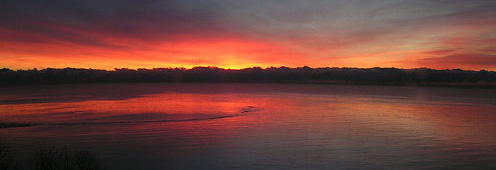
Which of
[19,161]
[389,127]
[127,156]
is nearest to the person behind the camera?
[19,161]

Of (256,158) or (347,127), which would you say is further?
(347,127)

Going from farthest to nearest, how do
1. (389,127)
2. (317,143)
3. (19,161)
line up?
(389,127)
(317,143)
(19,161)

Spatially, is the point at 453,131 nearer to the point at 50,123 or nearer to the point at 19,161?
the point at 19,161

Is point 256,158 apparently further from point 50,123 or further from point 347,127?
point 50,123

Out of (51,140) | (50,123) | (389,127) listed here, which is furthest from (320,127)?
(50,123)

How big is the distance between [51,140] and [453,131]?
2256cm

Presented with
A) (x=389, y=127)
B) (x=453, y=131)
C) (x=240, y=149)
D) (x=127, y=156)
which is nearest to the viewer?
(x=127, y=156)

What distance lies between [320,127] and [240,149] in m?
8.20

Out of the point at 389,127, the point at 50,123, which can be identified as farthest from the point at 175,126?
the point at 389,127

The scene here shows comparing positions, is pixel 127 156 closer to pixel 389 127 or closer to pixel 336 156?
pixel 336 156

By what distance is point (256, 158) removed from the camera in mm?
12477

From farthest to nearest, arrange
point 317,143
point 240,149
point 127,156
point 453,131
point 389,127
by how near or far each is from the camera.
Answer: point 389,127 < point 453,131 < point 317,143 < point 240,149 < point 127,156

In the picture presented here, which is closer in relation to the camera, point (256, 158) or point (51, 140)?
point (256, 158)

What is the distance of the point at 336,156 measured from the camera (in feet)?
41.8
